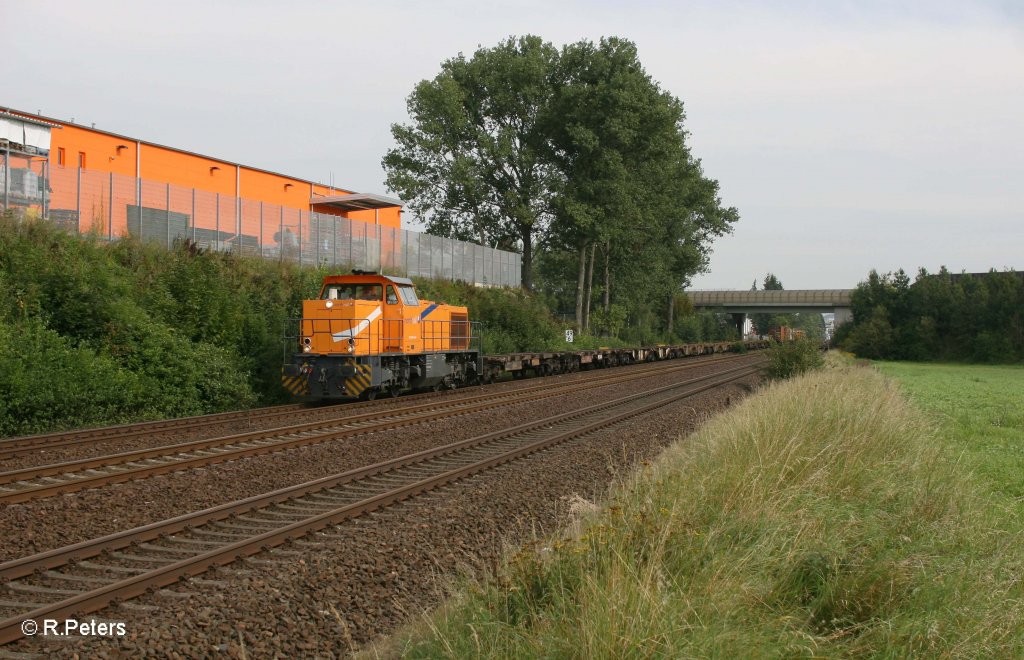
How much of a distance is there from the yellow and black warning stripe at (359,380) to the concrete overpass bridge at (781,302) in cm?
7893

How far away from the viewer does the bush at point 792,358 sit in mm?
24516

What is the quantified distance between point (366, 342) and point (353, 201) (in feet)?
67.7

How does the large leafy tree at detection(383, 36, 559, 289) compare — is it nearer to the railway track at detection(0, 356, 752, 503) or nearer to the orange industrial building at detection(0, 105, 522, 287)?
the orange industrial building at detection(0, 105, 522, 287)

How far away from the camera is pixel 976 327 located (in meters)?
64.1

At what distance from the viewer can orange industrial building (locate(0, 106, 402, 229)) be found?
851 inches

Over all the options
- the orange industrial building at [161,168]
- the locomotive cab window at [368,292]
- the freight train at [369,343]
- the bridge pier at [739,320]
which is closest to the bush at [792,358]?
the freight train at [369,343]

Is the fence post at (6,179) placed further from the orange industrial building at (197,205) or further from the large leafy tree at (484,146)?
the large leafy tree at (484,146)

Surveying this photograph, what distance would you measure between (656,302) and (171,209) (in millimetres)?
52569

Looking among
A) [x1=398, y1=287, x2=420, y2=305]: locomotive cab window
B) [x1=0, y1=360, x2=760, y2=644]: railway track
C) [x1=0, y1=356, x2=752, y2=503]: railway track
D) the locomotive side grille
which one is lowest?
[x1=0, y1=360, x2=760, y2=644]: railway track

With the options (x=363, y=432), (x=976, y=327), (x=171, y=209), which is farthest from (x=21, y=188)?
(x=976, y=327)

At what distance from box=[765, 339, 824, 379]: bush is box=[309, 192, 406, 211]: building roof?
65.1 feet

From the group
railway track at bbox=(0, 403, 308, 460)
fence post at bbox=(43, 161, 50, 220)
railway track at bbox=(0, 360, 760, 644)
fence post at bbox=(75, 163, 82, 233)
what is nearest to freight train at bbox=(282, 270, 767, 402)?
railway track at bbox=(0, 403, 308, 460)

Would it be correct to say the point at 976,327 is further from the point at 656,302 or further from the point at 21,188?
the point at 21,188

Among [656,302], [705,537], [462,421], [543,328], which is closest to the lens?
[705,537]
